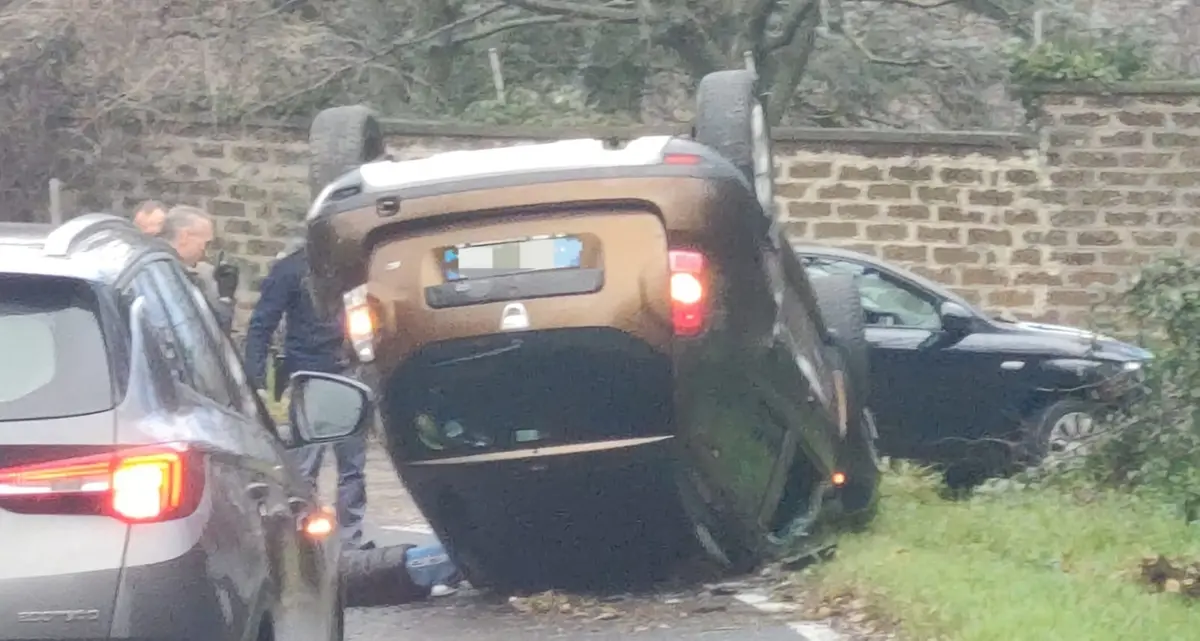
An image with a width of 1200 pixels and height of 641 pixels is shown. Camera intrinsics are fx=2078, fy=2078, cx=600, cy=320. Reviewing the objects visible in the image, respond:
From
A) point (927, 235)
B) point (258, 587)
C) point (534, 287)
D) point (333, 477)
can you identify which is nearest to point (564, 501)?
point (534, 287)

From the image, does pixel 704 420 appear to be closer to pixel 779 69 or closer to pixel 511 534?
pixel 511 534

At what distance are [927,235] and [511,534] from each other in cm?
868

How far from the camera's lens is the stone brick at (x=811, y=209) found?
54.9 feet

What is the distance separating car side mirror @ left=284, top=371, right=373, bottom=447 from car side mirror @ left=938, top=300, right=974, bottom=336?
770 centimetres

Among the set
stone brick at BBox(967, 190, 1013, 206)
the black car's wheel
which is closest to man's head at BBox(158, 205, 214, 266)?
the black car's wheel

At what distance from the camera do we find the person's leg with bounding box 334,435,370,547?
9.76m

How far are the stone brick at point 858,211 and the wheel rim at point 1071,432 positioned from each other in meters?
4.06

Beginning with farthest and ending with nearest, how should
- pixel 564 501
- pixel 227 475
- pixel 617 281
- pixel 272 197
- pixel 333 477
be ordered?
pixel 272 197 < pixel 333 477 < pixel 564 501 < pixel 617 281 < pixel 227 475

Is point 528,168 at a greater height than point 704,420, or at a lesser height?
greater

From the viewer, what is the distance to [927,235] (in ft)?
54.7

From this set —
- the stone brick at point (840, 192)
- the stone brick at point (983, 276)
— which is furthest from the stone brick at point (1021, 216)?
the stone brick at point (840, 192)

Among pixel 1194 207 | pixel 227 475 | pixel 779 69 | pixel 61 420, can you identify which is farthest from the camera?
pixel 779 69

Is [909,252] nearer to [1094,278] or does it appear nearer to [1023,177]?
[1023,177]

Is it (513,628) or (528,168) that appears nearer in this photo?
(528,168)
